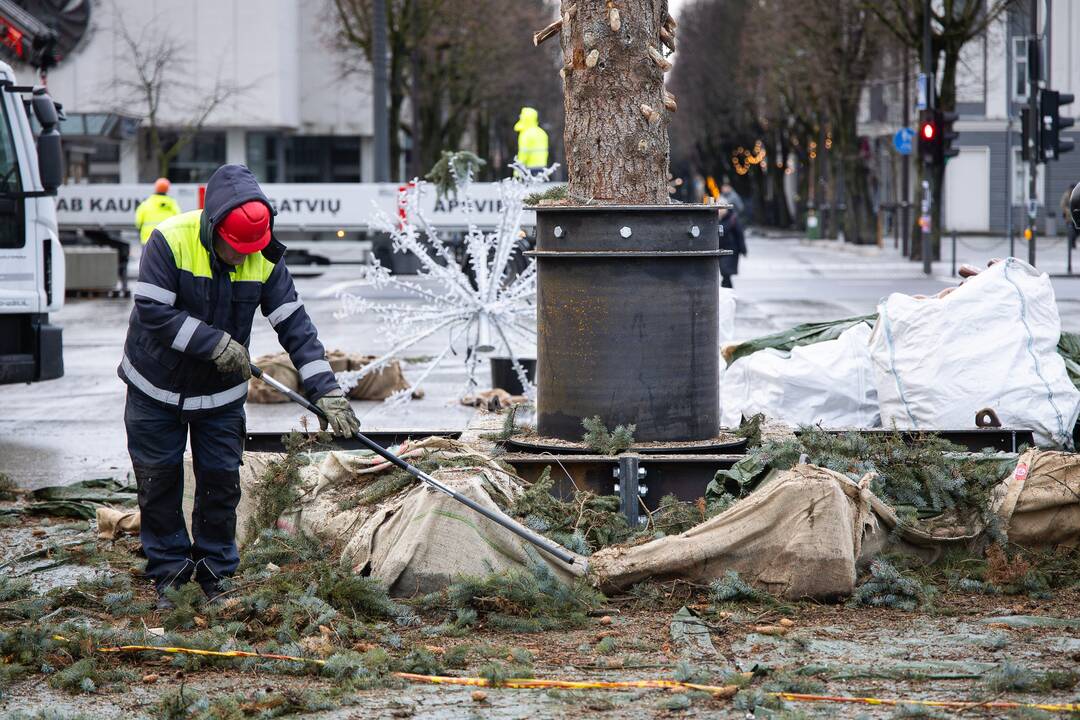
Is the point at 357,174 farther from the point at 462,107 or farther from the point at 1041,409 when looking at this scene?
the point at 1041,409

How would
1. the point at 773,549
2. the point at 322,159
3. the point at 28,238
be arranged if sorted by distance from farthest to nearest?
the point at 322,159 < the point at 28,238 < the point at 773,549

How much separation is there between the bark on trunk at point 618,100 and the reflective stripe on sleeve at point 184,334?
6.80ft

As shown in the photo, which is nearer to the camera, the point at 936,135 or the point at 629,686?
the point at 629,686

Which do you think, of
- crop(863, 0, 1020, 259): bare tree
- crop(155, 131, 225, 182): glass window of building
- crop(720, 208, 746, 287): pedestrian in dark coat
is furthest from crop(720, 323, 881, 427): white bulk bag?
crop(155, 131, 225, 182): glass window of building

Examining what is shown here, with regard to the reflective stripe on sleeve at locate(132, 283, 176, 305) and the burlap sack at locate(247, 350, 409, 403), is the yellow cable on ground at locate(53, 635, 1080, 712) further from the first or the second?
the burlap sack at locate(247, 350, 409, 403)

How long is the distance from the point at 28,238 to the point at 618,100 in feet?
19.0

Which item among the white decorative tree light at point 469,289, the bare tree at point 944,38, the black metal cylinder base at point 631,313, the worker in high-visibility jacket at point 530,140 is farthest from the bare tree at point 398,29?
the black metal cylinder base at point 631,313

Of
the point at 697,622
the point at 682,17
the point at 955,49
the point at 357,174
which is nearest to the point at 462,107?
the point at 357,174

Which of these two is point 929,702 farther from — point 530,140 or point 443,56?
point 443,56

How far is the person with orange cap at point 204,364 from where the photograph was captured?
18.2 ft

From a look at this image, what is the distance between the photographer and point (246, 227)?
5520 millimetres

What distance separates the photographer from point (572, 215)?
21.4ft

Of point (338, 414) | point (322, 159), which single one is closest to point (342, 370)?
point (338, 414)

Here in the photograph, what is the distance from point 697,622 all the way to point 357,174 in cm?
5425
